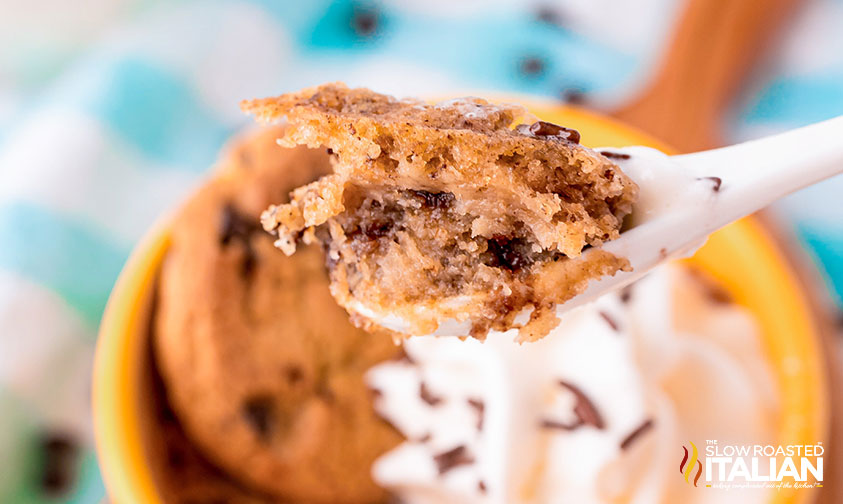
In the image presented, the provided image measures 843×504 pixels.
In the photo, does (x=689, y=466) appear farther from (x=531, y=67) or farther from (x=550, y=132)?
(x=531, y=67)

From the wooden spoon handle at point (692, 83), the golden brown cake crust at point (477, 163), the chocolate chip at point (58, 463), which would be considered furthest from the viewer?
the wooden spoon handle at point (692, 83)

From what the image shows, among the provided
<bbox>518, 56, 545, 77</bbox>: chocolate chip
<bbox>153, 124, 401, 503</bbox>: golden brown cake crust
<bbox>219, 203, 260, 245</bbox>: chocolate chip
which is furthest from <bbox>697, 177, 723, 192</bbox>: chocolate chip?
<bbox>518, 56, 545, 77</bbox>: chocolate chip

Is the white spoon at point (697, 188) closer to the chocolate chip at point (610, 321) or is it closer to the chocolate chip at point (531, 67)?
the chocolate chip at point (610, 321)

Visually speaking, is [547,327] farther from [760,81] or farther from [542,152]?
[760,81]

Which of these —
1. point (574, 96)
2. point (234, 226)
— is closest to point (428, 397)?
point (234, 226)

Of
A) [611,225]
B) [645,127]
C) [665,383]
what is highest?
[645,127]

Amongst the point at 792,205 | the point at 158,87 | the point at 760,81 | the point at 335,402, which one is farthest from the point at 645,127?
the point at 158,87

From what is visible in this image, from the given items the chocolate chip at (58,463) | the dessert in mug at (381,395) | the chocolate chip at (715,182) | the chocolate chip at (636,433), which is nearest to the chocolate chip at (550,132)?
the chocolate chip at (715,182)
